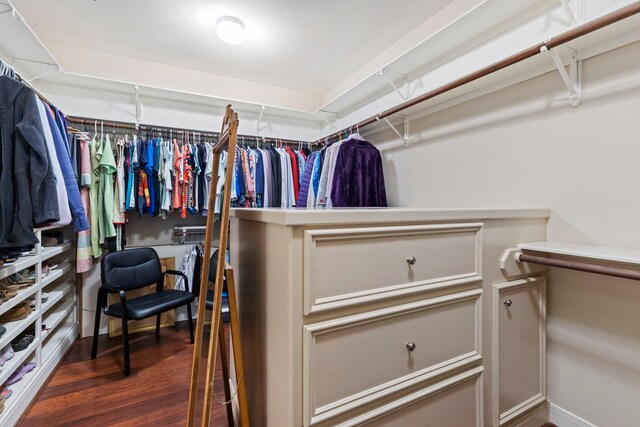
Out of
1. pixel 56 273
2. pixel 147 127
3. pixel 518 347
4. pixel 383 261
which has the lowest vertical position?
pixel 518 347

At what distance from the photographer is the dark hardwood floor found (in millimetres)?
1515

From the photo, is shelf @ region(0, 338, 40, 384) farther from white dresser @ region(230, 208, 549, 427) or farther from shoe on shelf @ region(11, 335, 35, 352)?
white dresser @ region(230, 208, 549, 427)

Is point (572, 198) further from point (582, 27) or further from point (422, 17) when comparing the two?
Answer: point (422, 17)

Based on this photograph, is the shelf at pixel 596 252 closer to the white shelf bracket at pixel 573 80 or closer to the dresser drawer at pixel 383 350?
the dresser drawer at pixel 383 350

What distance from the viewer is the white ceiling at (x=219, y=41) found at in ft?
6.34

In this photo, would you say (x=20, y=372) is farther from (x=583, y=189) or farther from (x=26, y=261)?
(x=583, y=189)

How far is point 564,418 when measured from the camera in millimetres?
1418

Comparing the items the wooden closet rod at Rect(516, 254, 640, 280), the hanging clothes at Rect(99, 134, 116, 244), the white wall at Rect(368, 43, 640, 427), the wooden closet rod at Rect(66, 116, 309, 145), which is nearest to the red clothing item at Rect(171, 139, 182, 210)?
the wooden closet rod at Rect(66, 116, 309, 145)

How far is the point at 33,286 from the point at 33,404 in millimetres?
659

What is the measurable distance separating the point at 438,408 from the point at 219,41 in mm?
2805

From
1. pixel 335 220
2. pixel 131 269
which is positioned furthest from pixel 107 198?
pixel 335 220

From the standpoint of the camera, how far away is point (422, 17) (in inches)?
81.4

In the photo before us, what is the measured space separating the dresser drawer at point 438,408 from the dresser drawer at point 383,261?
384 mm

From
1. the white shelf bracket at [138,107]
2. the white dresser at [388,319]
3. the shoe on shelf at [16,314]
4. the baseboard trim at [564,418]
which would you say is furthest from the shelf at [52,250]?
the baseboard trim at [564,418]
